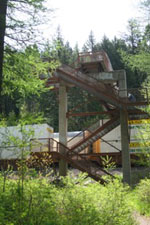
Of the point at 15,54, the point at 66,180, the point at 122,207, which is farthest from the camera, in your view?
the point at 15,54

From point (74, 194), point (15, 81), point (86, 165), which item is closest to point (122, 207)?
point (74, 194)

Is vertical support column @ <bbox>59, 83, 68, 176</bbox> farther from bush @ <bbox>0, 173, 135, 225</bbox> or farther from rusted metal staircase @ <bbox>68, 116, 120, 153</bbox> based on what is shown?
bush @ <bbox>0, 173, 135, 225</bbox>

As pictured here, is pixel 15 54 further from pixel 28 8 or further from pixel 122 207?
pixel 122 207

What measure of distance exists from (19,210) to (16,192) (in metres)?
0.74

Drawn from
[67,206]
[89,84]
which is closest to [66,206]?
[67,206]

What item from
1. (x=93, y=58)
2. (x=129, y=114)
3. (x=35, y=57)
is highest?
(x=93, y=58)

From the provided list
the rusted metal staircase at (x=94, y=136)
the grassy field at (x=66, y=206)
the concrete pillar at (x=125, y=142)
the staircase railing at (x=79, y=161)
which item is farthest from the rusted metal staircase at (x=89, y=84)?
the grassy field at (x=66, y=206)

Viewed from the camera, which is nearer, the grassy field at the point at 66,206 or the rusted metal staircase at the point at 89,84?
the grassy field at the point at 66,206

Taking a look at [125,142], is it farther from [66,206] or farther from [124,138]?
[66,206]

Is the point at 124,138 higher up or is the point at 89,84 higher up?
the point at 89,84

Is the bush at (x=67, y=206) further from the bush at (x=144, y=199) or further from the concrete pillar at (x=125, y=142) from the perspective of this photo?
the concrete pillar at (x=125, y=142)

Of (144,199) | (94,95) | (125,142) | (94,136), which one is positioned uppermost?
(94,95)

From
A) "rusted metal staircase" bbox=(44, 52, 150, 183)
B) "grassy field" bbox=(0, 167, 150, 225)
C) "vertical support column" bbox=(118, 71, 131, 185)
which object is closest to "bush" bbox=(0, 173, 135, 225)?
"grassy field" bbox=(0, 167, 150, 225)

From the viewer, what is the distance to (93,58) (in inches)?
708
